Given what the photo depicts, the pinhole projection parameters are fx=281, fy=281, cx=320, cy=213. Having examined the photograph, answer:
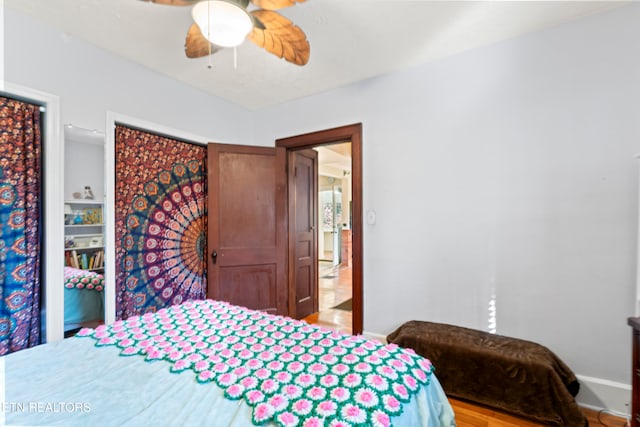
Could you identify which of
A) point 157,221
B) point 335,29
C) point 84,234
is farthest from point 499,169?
point 84,234

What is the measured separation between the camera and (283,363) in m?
1.19

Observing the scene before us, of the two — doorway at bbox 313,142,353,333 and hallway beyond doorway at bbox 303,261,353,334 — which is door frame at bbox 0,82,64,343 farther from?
doorway at bbox 313,142,353,333

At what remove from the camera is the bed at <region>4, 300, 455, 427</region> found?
90cm

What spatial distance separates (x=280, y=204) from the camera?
3.26m

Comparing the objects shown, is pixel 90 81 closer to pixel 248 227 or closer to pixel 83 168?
pixel 83 168

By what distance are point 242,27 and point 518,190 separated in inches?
84.6

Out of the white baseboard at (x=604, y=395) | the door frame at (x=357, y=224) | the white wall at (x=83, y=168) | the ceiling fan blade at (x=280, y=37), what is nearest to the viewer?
the ceiling fan blade at (x=280, y=37)

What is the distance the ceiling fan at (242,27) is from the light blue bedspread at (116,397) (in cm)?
155

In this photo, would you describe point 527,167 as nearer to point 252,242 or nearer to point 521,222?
point 521,222

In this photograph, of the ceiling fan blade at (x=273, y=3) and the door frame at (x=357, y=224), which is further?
the door frame at (x=357, y=224)

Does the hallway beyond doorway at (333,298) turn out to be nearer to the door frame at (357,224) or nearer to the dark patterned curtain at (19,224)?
the door frame at (357,224)

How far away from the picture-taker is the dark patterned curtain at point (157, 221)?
239 centimetres

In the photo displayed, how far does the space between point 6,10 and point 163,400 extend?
2558mm

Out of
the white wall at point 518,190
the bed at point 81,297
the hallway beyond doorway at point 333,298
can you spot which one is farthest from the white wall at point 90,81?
the hallway beyond doorway at point 333,298
